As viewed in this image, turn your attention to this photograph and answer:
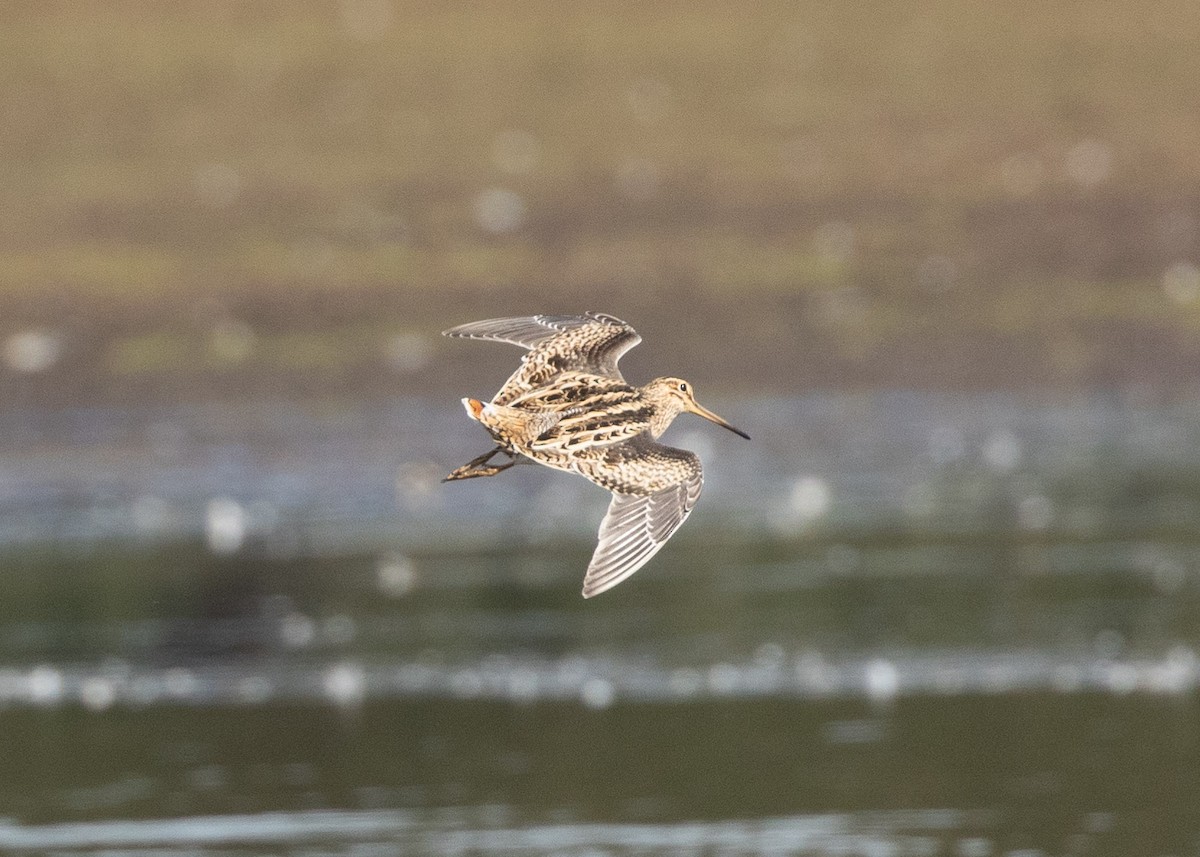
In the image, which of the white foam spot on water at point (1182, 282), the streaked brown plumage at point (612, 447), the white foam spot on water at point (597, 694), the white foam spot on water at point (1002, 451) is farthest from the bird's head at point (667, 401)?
the white foam spot on water at point (1182, 282)

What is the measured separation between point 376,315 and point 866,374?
4.96m

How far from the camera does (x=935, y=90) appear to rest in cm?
3119

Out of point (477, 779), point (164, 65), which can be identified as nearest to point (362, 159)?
point (164, 65)

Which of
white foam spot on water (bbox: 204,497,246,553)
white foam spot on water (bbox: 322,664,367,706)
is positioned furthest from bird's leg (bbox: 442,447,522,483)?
white foam spot on water (bbox: 204,497,246,553)

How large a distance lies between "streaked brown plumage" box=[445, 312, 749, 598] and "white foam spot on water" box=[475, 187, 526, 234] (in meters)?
19.7

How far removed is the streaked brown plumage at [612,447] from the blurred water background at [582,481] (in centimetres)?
530

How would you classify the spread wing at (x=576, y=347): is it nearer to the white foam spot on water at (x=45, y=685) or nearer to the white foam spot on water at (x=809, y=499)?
the white foam spot on water at (x=45, y=685)

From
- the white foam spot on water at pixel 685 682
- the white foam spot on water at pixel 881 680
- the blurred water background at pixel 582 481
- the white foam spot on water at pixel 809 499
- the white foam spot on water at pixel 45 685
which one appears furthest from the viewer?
the white foam spot on water at pixel 809 499

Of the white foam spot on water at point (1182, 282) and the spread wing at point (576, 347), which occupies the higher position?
the white foam spot on water at point (1182, 282)

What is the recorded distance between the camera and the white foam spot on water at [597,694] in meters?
16.3

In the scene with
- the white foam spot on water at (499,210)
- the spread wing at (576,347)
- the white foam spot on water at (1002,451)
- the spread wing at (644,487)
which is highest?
the white foam spot on water at (499,210)

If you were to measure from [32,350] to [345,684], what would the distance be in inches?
386

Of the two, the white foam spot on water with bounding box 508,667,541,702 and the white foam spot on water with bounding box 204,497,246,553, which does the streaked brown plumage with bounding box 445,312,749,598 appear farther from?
the white foam spot on water with bounding box 204,497,246,553

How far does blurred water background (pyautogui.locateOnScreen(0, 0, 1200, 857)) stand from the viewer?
1480 cm
